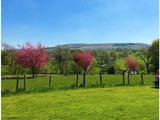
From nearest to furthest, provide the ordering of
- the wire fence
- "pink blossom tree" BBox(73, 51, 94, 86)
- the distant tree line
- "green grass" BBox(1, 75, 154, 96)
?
"green grass" BBox(1, 75, 154, 96) < the wire fence < the distant tree line < "pink blossom tree" BBox(73, 51, 94, 86)

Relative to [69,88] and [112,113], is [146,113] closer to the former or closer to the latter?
[112,113]

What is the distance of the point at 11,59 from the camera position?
7131cm

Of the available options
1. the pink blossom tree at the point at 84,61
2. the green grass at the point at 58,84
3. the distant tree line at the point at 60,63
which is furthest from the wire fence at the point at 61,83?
the pink blossom tree at the point at 84,61

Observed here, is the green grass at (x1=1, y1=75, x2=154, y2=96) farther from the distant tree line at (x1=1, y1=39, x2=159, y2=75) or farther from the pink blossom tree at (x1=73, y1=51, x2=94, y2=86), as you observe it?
the pink blossom tree at (x1=73, y1=51, x2=94, y2=86)

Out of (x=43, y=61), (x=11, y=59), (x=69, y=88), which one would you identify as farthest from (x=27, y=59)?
(x=69, y=88)

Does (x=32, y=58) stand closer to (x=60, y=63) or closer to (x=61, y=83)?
(x=61, y=83)

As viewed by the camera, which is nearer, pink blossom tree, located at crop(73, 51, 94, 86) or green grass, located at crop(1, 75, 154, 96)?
green grass, located at crop(1, 75, 154, 96)

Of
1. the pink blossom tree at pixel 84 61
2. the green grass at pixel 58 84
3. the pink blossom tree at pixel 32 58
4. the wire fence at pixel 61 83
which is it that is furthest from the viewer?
the pink blossom tree at pixel 84 61

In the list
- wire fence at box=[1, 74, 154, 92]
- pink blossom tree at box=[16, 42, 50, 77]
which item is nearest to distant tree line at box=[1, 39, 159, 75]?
pink blossom tree at box=[16, 42, 50, 77]

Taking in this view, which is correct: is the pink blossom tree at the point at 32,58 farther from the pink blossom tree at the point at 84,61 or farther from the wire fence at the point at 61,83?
the pink blossom tree at the point at 84,61

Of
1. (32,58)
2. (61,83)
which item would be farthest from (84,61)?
(61,83)

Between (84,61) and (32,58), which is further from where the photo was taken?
(84,61)

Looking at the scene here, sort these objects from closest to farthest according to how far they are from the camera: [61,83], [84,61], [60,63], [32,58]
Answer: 1. [61,83]
2. [32,58]
3. [84,61]
4. [60,63]

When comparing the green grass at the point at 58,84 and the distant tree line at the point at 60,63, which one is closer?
the green grass at the point at 58,84
